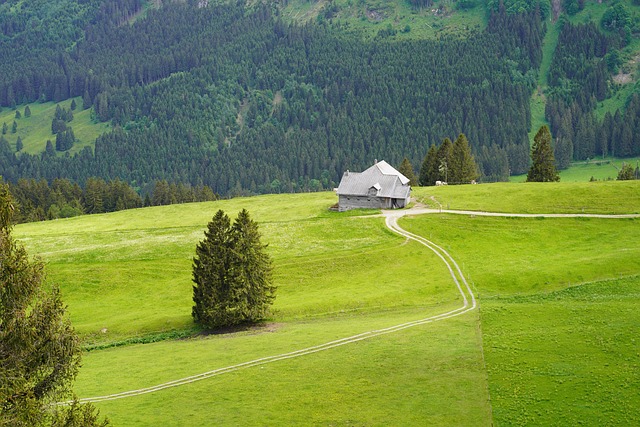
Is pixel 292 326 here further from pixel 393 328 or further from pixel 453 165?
pixel 453 165

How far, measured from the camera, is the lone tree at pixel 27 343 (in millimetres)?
24812

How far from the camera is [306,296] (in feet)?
252

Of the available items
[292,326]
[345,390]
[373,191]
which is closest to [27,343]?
[345,390]

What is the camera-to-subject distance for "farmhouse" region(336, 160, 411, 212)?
112 m

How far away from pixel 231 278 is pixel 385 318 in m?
16.8

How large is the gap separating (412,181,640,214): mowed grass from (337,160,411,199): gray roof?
4.89m

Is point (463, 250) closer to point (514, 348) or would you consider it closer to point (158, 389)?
point (514, 348)

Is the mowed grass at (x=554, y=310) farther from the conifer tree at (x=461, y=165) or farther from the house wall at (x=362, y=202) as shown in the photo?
the conifer tree at (x=461, y=165)

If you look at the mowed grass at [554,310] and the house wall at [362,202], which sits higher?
→ the house wall at [362,202]

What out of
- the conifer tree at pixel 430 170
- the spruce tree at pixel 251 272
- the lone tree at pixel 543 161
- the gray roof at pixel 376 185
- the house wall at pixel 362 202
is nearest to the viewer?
the spruce tree at pixel 251 272

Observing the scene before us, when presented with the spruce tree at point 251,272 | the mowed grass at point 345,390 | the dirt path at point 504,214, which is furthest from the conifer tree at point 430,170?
the mowed grass at point 345,390

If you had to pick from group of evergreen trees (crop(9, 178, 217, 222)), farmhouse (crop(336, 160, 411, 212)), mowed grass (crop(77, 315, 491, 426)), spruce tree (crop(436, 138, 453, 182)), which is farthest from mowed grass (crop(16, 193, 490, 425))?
group of evergreen trees (crop(9, 178, 217, 222))

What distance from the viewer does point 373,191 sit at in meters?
113

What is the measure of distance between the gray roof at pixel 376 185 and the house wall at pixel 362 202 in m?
1.01
